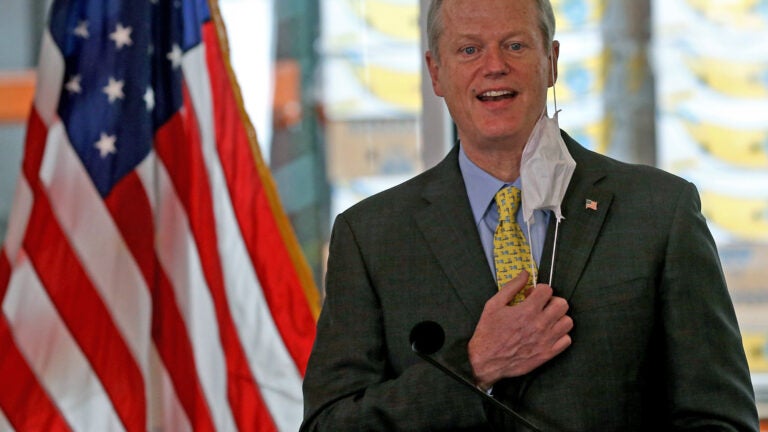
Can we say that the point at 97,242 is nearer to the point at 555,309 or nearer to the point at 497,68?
the point at 497,68

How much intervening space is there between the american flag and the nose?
1129 millimetres

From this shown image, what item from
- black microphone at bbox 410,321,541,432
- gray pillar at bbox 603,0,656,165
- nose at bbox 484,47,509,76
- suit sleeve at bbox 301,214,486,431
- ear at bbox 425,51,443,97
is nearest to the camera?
black microphone at bbox 410,321,541,432

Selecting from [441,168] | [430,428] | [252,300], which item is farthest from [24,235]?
[430,428]

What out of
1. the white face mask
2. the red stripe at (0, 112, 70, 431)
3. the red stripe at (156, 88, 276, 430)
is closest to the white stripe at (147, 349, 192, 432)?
the red stripe at (156, 88, 276, 430)

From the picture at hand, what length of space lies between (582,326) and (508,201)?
237 mm

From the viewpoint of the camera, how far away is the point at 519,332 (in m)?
1.39

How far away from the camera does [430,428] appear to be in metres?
1.44

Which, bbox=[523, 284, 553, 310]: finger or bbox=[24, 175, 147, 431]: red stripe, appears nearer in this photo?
bbox=[523, 284, 553, 310]: finger

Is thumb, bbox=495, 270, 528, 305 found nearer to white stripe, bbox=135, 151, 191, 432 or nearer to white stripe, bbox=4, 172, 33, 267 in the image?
white stripe, bbox=135, 151, 191, 432

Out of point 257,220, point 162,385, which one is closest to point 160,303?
point 162,385

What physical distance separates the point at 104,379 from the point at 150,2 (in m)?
0.93

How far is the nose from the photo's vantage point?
61.5 inches

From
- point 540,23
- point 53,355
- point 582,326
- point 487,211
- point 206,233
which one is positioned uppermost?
point 540,23

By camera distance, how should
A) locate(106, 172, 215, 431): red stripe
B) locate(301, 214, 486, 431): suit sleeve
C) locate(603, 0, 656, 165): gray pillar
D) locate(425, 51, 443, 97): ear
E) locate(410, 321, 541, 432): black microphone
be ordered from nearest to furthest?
1. locate(410, 321, 541, 432): black microphone
2. locate(301, 214, 486, 431): suit sleeve
3. locate(425, 51, 443, 97): ear
4. locate(106, 172, 215, 431): red stripe
5. locate(603, 0, 656, 165): gray pillar
